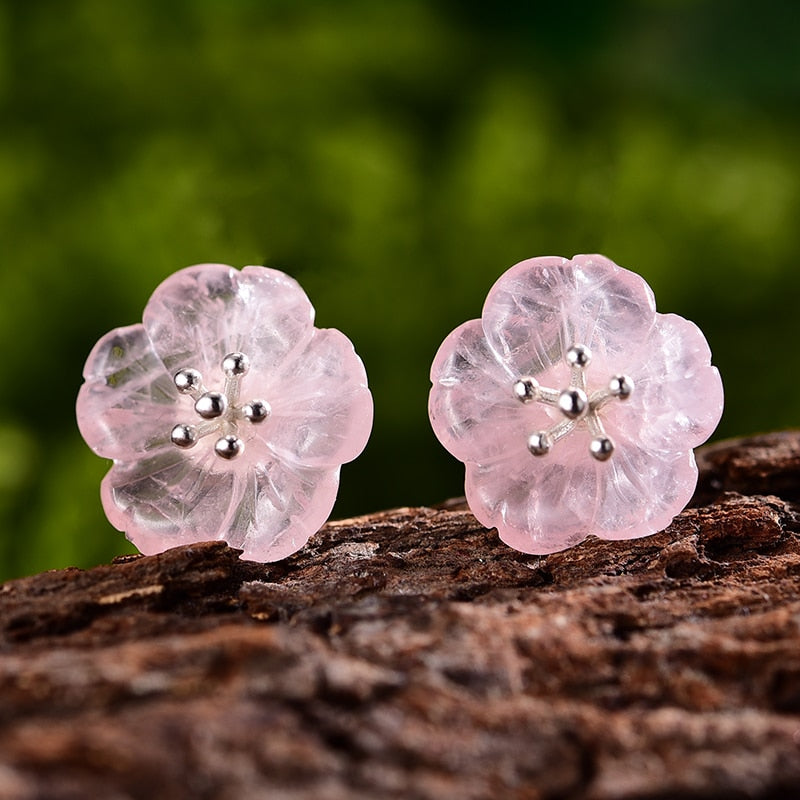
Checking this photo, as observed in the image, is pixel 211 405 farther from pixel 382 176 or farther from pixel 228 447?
pixel 382 176

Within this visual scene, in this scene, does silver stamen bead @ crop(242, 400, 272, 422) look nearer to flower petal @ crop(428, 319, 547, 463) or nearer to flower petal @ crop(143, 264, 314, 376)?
flower petal @ crop(143, 264, 314, 376)

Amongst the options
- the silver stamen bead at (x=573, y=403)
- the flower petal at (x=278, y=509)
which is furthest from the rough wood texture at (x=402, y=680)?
the silver stamen bead at (x=573, y=403)

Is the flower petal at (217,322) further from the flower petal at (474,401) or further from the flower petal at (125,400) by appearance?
the flower petal at (474,401)

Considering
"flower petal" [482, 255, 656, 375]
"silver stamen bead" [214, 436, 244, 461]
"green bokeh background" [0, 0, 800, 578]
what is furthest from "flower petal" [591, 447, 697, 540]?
"green bokeh background" [0, 0, 800, 578]

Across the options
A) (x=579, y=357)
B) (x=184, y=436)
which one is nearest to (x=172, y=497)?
(x=184, y=436)

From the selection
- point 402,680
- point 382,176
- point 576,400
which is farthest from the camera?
point 382,176

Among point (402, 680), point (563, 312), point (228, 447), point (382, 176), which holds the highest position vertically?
point (382, 176)
